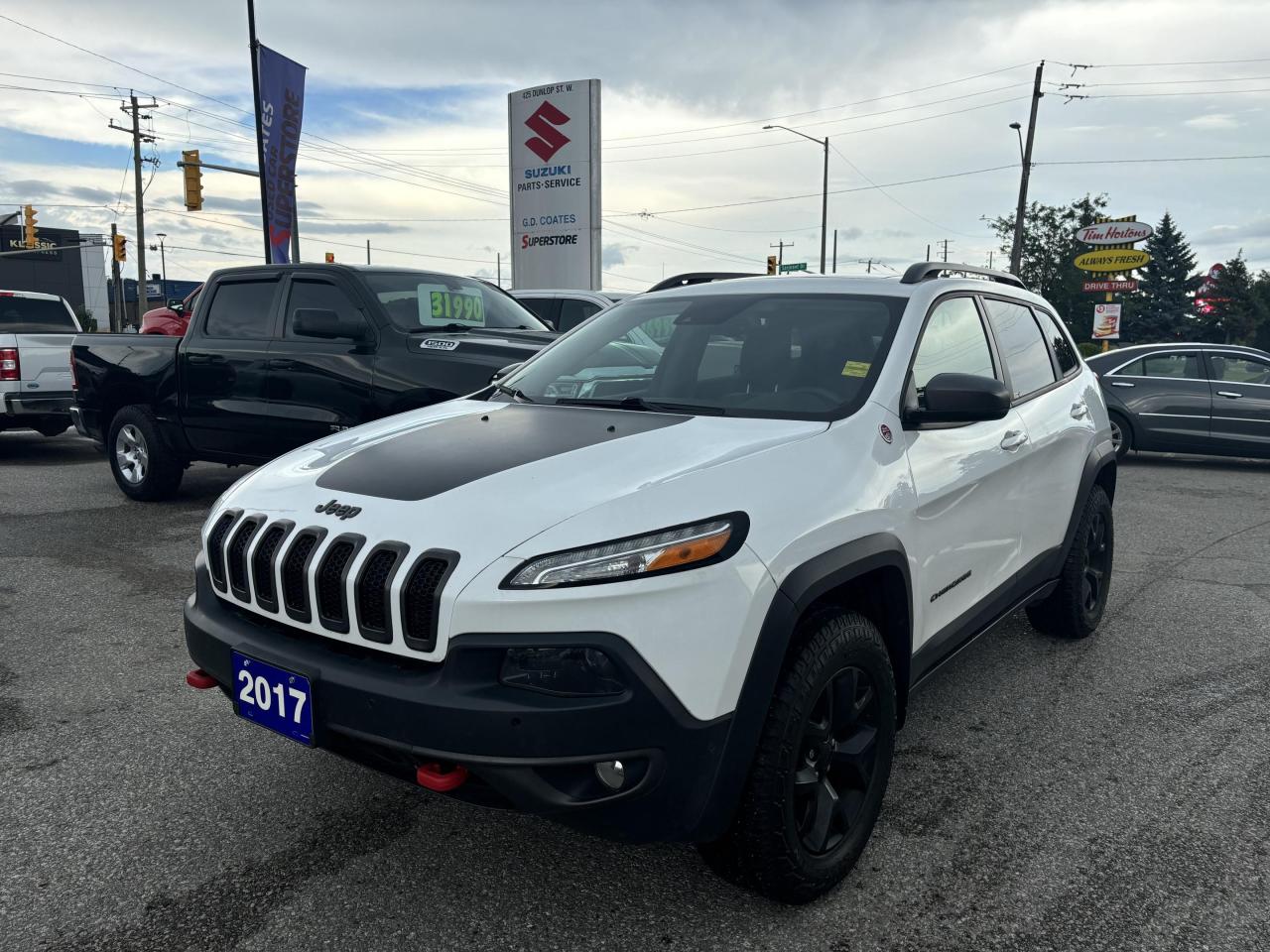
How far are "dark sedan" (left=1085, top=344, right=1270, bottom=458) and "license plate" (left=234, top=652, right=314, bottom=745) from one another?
10.9 meters

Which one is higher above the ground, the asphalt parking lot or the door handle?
the door handle

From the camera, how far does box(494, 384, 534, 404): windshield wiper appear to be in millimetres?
3559

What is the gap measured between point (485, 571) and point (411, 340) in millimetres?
4693

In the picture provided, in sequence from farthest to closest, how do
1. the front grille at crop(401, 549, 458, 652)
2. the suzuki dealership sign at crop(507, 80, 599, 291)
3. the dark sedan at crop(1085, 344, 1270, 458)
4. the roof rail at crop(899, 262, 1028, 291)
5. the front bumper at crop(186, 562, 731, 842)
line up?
the suzuki dealership sign at crop(507, 80, 599, 291) < the dark sedan at crop(1085, 344, 1270, 458) < the roof rail at crop(899, 262, 1028, 291) < the front grille at crop(401, 549, 458, 652) < the front bumper at crop(186, 562, 731, 842)

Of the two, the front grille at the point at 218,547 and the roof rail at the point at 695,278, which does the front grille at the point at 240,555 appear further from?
the roof rail at the point at 695,278

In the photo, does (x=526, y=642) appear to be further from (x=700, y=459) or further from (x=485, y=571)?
(x=700, y=459)

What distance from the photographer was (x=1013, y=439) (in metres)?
3.62

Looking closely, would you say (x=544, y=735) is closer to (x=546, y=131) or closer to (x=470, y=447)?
(x=470, y=447)

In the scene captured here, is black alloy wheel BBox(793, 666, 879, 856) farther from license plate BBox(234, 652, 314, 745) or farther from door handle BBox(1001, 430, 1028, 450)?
door handle BBox(1001, 430, 1028, 450)

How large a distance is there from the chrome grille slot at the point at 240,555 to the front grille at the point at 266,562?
0.06 meters

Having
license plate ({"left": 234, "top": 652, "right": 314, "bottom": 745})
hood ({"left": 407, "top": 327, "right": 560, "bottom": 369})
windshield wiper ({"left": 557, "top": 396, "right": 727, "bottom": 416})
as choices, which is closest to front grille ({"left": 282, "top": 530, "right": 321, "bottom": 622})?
license plate ({"left": 234, "top": 652, "right": 314, "bottom": 745})

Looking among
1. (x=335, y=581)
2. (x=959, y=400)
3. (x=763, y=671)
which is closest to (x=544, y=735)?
(x=763, y=671)

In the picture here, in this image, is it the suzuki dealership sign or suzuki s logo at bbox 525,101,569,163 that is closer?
the suzuki dealership sign

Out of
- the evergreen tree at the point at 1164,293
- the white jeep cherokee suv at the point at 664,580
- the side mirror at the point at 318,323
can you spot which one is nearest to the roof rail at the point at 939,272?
the white jeep cherokee suv at the point at 664,580
